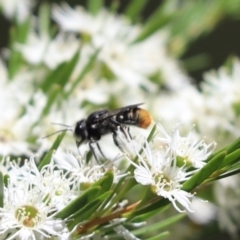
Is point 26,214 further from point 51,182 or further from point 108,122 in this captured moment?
point 108,122

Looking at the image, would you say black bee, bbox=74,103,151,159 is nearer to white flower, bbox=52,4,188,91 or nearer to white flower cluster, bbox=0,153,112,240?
white flower cluster, bbox=0,153,112,240

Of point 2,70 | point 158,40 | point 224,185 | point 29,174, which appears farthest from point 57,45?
point 29,174

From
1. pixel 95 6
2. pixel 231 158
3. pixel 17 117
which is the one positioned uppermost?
pixel 95 6

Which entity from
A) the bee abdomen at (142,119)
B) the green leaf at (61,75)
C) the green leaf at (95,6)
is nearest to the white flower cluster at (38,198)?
the bee abdomen at (142,119)

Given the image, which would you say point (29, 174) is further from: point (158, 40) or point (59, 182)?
point (158, 40)

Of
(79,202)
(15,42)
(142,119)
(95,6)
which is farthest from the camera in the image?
(95,6)

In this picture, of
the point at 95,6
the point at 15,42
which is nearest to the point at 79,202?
the point at 15,42

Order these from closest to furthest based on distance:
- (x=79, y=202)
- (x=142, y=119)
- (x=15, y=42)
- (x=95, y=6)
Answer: (x=79, y=202) < (x=142, y=119) < (x=15, y=42) < (x=95, y=6)

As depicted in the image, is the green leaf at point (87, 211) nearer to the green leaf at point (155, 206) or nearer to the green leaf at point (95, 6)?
the green leaf at point (155, 206)

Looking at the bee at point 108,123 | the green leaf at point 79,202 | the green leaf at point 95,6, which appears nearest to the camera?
the green leaf at point 79,202
